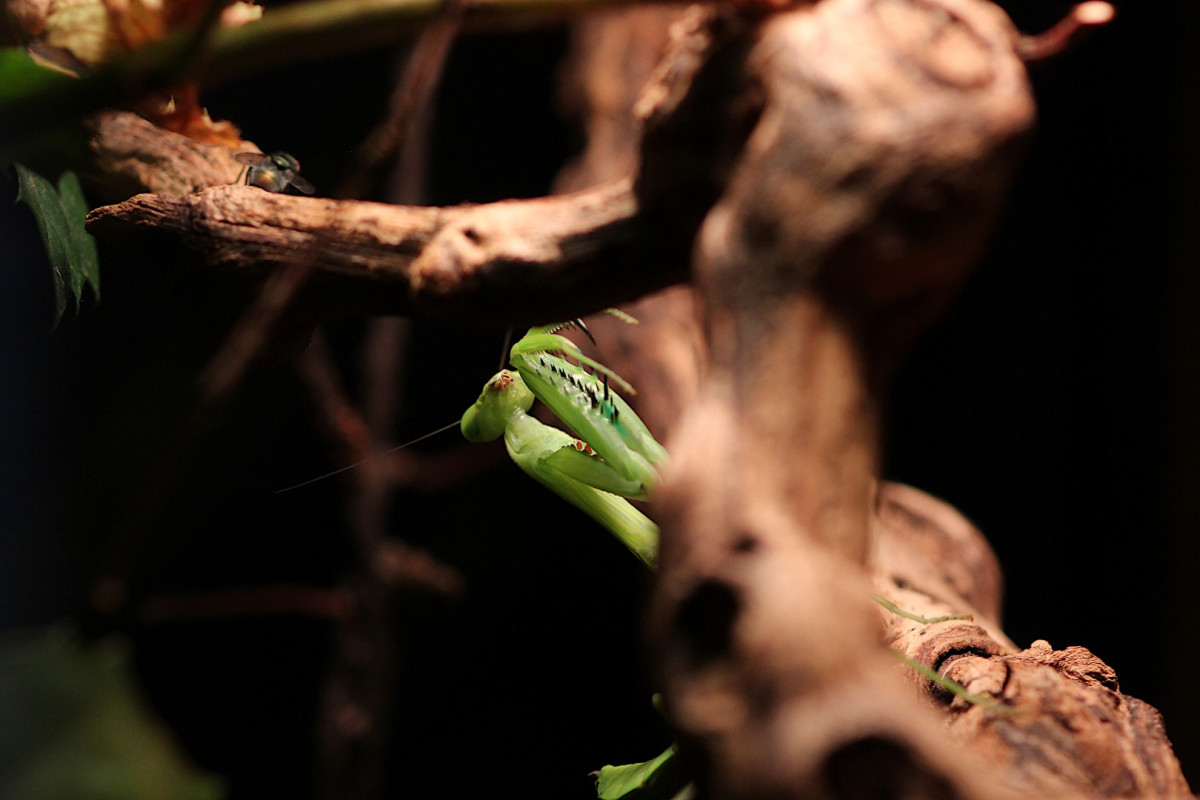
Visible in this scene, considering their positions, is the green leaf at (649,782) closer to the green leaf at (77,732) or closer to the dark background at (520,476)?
the dark background at (520,476)

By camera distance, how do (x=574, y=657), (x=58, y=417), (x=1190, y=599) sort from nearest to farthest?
(x=58, y=417) < (x=1190, y=599) < (x=574, y=657)

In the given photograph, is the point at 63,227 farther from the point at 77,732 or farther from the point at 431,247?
the point at 77,732

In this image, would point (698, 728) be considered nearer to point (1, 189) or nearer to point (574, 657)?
point (1, 189)

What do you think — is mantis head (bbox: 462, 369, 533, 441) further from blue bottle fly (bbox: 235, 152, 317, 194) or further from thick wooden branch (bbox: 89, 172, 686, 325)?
blue bottle fly (bbox: 235, 152, 317, 194)

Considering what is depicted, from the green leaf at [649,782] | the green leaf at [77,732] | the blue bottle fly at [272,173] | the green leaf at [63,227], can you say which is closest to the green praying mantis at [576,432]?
the green leaf at [649,782]

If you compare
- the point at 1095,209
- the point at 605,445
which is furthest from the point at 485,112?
the point at 605,445

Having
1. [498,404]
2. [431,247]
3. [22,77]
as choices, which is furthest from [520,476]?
[22,77]

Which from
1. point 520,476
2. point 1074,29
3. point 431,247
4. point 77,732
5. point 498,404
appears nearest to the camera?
point 1074,29
